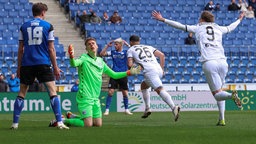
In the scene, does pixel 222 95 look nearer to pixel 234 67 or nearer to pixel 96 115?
pixel 96 115

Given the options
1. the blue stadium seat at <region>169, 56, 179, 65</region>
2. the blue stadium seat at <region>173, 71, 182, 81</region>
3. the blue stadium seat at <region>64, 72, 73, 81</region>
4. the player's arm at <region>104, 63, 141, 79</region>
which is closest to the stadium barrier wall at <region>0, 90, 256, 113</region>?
the blue stadium seat at <region>64, 72, 73, 81</region>

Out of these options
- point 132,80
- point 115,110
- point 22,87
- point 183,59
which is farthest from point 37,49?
point 183,59

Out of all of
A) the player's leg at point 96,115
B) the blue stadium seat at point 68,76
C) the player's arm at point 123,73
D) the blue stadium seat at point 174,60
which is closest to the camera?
the player's arm at point 123,73

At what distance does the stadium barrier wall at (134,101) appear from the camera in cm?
2670

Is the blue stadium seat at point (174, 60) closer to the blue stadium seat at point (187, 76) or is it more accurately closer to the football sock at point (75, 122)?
the blue stadium seat at point (187, 76)

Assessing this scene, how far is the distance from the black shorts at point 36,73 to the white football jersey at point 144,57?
5.11m

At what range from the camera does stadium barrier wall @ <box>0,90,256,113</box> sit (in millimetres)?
26703

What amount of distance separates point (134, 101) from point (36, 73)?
49.0 feet

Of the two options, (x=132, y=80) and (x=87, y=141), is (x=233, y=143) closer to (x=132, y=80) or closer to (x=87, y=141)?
(x=87, y=141)

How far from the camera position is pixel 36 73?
524 inches

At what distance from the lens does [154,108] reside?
93.0ft

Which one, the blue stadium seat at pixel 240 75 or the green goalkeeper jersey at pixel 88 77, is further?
the blue stadium seat at pixel 240 75

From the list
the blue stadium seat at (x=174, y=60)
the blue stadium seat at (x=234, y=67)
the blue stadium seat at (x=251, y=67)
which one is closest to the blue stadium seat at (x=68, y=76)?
the blue stadium seat at (x=174, y=60)

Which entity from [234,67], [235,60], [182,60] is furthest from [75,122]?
[235,60]
